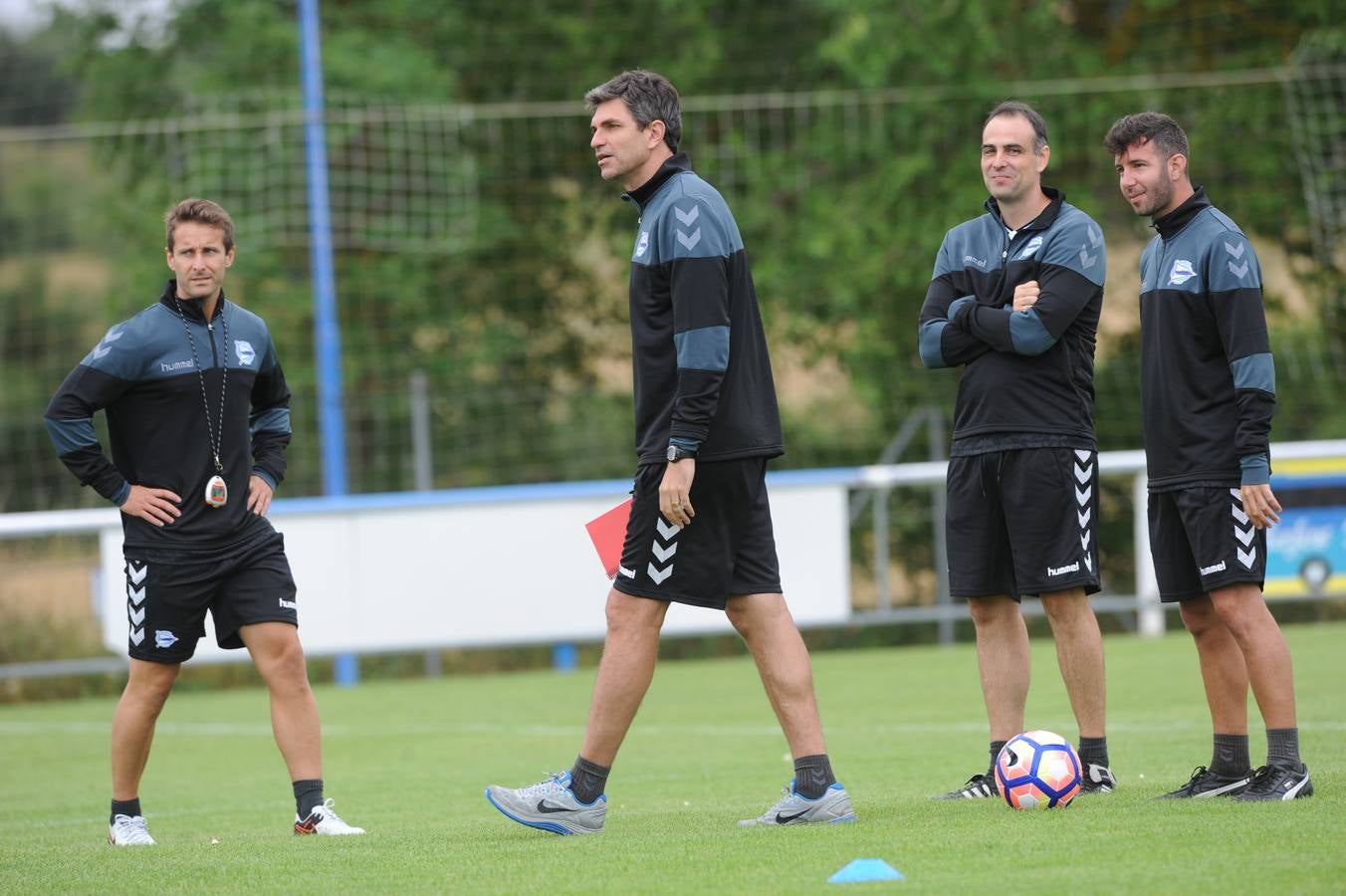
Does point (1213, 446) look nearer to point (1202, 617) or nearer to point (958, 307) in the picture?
point (1202, 617)

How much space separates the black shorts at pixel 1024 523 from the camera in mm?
6234

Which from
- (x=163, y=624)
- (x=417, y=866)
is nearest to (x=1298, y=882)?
(x=417, y=866)

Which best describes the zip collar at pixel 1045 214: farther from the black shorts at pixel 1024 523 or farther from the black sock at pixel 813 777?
the black sock at pixel 813 777

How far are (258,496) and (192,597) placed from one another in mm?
456

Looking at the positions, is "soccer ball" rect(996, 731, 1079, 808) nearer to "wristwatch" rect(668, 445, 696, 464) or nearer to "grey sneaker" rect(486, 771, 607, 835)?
"grey sneaker" rect(486, 771, 607, 835)

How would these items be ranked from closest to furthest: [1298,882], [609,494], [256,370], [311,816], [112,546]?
[1298,882] → [311,816] → [256,370] → [112,546] → [609,494]

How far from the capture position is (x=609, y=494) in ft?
48.1

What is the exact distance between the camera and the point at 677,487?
18.6 ft

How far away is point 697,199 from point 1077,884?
93.9 inches

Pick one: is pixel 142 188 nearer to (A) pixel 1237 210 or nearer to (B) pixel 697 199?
(A) pixel 1237 210

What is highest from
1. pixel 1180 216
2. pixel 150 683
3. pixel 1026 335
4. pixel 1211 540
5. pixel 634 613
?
pixel 1180 216

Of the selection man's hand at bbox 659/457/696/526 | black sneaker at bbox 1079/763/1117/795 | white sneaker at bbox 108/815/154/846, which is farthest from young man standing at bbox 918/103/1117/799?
white sneaker at bbox 108/815/154/846

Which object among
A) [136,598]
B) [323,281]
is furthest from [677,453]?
[323,281]

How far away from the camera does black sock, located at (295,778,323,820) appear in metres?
6.40
